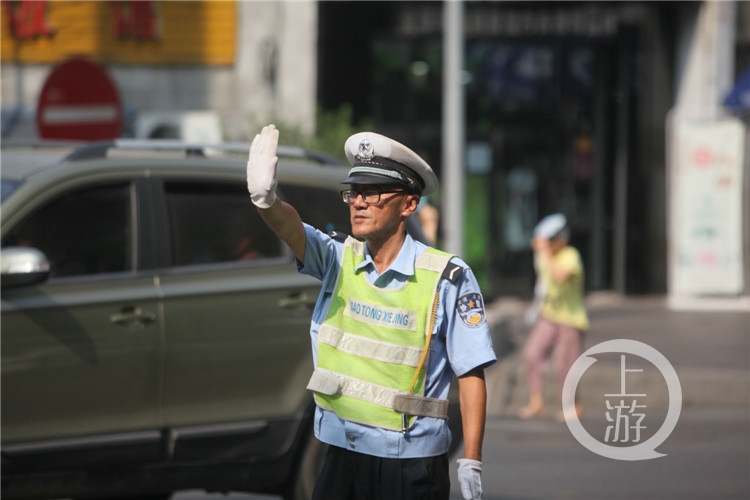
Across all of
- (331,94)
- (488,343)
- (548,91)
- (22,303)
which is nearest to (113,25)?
(331,94)

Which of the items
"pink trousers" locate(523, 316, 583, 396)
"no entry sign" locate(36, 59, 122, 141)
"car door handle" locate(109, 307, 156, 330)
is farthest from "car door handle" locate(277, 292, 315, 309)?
"pink trousers" locate(523, 316, 583, 396)

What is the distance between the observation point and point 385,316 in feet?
12.3

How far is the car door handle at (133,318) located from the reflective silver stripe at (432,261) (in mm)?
1979

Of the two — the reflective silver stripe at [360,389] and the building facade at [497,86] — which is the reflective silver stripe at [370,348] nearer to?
the reflective silver stripe at [360,389]

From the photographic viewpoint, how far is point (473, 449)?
12.0 ft

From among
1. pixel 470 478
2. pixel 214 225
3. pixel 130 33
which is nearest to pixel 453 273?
pixel 470 478

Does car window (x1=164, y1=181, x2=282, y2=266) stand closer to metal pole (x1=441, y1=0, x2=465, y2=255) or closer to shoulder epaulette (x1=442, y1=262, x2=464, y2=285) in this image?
shoulder epaulette (x1=442, y1=262, x2=464, y2=285)

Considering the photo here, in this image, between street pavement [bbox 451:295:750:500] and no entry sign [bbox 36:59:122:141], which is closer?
street pavement [bbox 451:295:750:500]

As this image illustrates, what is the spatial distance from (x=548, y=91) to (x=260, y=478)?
13026mm

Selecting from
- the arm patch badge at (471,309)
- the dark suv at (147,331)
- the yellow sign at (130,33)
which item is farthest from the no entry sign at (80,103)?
the yellow sign at (130,33)

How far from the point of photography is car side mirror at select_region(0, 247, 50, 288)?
516 cm

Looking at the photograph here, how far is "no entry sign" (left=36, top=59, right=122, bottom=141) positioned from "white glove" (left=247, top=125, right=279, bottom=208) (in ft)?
19.0

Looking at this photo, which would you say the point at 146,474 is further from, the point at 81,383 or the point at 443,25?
the point at 443,25

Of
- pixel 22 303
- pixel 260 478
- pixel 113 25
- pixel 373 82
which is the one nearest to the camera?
pixel 22 303
